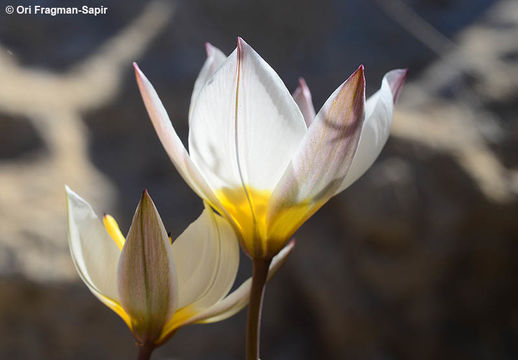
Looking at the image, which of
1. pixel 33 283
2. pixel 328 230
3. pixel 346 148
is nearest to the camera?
pixel 346 148

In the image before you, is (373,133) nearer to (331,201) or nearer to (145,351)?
(145,351)

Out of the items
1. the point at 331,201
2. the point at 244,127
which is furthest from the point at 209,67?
the point at 331,201

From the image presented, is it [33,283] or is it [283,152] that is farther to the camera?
[33,283]

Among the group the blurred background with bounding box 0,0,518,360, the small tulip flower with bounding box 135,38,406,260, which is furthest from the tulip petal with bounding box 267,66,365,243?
the blurred background with bounding box 0,0,518,360

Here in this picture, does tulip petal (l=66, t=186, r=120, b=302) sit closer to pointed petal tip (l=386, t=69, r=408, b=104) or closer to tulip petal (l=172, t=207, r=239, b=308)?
tulip petal (l=172, t=207, r=239, b=308)

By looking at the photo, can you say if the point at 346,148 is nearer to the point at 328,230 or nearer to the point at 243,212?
the point at 243,212

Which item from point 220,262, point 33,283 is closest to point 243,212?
point 220,262
